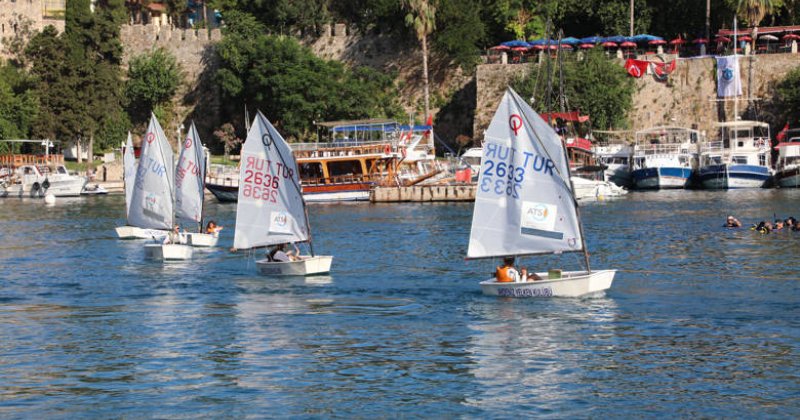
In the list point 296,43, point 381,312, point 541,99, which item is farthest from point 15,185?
point 381,312

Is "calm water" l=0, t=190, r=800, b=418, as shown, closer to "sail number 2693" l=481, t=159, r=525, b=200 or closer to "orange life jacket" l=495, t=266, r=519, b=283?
"orange life jacket" l=495, t=266, r=519, b=283

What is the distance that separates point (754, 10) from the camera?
102 m

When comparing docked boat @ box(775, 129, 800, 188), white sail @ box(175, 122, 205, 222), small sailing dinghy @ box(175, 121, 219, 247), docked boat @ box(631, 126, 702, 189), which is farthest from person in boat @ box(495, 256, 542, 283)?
docked boat @ box(775, 129, 800, 188)

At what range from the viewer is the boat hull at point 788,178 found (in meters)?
96.2

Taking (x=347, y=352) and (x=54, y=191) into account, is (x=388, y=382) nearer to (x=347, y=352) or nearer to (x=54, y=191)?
(x=347, y=352)

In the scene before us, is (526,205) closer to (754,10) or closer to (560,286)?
(560,286)

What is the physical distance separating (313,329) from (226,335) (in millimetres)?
2496

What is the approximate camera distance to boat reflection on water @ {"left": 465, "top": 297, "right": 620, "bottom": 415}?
A: 2923 centimetres

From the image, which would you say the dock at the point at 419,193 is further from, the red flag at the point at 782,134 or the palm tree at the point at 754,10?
the palm tree at the point at 754,10

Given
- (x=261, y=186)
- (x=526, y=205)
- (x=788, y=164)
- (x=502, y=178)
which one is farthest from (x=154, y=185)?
(x=788, y=164)

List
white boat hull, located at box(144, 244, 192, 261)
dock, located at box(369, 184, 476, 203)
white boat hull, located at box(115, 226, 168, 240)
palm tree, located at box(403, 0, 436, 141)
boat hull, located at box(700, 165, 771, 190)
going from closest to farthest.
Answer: white boat hull, located at box(144, 244, 192, 261)
white boat hull, located at box(115, 226, 168, 240)
dock, located at box(369, 184, 476, 203)
boat hull, located at box(700, 165, 771, 190)
palm tree, located at box(403, 0, 436, 141)

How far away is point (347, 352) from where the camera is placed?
33688 mm

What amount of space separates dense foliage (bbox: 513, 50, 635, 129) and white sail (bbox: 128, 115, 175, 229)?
50861 millimetres

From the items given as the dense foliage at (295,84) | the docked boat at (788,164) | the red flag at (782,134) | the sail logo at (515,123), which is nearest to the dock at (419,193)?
the dense foliage at (295,84)
